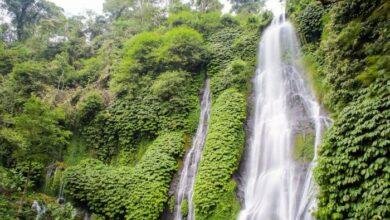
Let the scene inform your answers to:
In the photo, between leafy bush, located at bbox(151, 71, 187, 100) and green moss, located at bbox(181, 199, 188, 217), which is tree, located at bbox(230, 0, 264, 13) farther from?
green moss, located at bbox(181, 199, 188, 217)

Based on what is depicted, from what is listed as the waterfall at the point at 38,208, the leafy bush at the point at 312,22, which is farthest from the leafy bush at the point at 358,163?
the waterfall at the point at 38,208

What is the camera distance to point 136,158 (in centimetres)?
1688

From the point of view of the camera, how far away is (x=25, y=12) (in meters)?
31.6

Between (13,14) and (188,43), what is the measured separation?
2049 cm

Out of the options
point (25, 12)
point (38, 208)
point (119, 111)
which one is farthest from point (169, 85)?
point (25, 12)

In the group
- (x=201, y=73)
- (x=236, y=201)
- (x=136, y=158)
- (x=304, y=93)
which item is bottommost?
(x=236, y=201)

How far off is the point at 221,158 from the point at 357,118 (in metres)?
5.90

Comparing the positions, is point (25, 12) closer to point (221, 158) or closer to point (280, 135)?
point (221, 158)

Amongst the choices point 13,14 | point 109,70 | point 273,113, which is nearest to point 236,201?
point 273,113

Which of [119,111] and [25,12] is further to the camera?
[25,12]

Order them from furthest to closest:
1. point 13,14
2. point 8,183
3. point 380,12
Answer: point 13,14 → point 8,183 → point 380,12

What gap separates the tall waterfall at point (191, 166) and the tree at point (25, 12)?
21.6 m

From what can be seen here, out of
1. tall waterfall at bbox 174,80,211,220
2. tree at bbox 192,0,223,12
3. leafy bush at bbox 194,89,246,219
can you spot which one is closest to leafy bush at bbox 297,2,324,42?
leafy bush at bbox 194,89,246,219

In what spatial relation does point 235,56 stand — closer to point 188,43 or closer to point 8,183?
point 188,43
